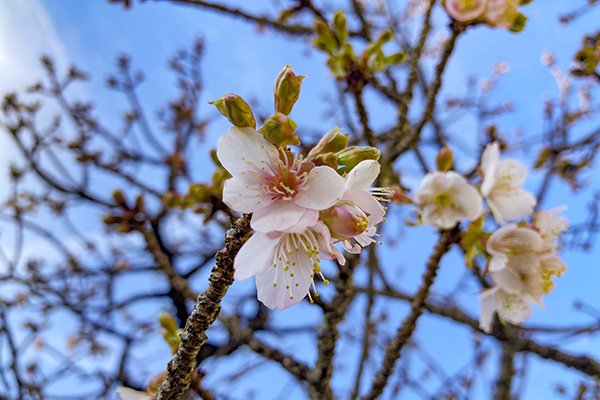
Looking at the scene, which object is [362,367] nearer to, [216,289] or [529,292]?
[529,292]

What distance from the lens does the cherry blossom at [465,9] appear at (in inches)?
70.0

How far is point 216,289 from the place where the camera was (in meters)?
0.80

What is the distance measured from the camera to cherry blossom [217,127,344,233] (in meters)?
0.83

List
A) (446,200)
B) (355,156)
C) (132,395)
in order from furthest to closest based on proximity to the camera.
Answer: (446,200) < (132,395) < (355,156)

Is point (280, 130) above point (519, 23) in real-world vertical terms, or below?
below

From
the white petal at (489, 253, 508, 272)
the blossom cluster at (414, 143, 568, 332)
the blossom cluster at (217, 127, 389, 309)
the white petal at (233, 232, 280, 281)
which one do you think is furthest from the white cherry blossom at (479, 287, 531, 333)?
the white petal at (233, 232, 280, 281)

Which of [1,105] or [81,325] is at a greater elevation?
[1,105]

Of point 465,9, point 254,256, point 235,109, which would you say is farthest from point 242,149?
point 465,9

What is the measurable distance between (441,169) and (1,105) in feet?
12.0

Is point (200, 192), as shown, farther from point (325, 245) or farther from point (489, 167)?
point (489, 167)

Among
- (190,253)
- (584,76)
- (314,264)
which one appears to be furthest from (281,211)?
(190,253)

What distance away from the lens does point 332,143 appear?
912mm

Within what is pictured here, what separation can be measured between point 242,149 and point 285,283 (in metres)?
0.28

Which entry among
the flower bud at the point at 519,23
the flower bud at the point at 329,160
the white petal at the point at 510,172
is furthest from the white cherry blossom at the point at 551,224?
the flower bud at the point at 329,160
